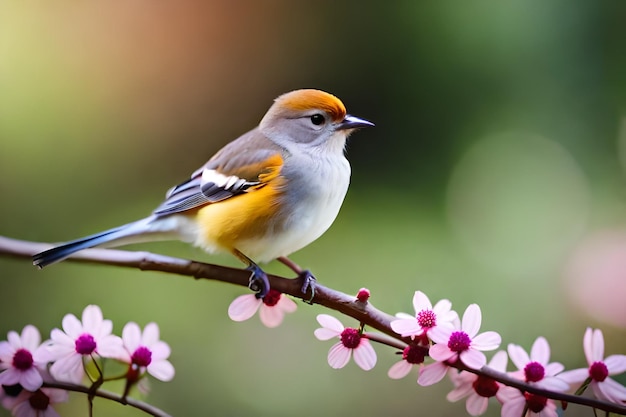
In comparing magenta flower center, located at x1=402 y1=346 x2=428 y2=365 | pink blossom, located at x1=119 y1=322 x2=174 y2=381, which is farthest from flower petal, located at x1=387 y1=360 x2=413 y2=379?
pink blossom, located at x1=119 y1=322 x2=174 y2=381

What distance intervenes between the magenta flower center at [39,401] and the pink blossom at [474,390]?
1.38 feet

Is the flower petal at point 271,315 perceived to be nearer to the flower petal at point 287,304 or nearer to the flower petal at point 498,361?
the flower petal at point 287,304

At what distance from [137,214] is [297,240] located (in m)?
0.33

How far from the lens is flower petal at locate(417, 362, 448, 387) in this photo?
642mm

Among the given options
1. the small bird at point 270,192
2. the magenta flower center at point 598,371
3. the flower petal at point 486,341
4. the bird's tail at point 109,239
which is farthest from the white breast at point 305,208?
the magenta flower center at point 598,371

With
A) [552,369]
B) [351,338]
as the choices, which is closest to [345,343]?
[351,338]

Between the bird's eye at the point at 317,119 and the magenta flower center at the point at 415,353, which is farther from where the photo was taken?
the bird's eye at the point at 317,119

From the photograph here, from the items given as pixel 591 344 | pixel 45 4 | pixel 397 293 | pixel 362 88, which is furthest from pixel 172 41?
pixel 591 344

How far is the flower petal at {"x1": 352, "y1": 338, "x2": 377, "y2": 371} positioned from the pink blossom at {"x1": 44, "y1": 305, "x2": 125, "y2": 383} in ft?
0.79

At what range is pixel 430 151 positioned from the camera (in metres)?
1.08

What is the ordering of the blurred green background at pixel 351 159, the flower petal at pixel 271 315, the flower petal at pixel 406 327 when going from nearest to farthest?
the flower petal at pixel 406 327, the flower petal at pixel 271 315, the blurred green background at pixel 351 159

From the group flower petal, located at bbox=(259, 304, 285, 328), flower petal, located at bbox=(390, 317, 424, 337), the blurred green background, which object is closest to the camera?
flower petal, located at bbox=(390, 317, 424, 337)

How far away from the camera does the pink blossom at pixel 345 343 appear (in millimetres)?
652

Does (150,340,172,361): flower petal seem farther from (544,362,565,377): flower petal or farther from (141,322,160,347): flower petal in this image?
(544,362,565,377): flower petal
